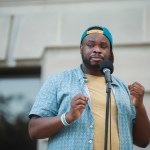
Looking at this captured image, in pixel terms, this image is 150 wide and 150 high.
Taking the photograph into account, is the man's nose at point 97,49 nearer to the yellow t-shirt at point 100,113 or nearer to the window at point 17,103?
the yellow t-shirt at point 100,113

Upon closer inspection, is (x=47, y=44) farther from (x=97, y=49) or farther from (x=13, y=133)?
(x=97, y=49)

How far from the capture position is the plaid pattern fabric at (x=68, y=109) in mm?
2681

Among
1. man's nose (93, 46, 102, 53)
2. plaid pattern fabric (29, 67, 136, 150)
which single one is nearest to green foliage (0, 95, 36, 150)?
plaid pattern fabric (29, 67, 136, 150)

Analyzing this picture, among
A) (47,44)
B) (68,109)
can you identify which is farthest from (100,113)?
(47,44)

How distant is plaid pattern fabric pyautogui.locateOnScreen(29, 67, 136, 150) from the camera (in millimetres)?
2681

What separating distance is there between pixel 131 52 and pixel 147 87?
45cm

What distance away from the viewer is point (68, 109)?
2758 millimetres

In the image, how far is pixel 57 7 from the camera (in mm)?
4965

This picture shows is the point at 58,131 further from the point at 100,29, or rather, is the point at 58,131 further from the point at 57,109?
the point at 100,29

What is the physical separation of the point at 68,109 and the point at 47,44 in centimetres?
213

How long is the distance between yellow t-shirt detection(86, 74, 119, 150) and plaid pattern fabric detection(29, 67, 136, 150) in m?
0.03

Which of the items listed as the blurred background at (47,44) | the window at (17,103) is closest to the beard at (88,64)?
the blurred background at (47,44)

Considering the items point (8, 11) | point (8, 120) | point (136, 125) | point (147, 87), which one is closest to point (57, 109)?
point (136, 125)

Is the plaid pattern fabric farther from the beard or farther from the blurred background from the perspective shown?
the blurred background
